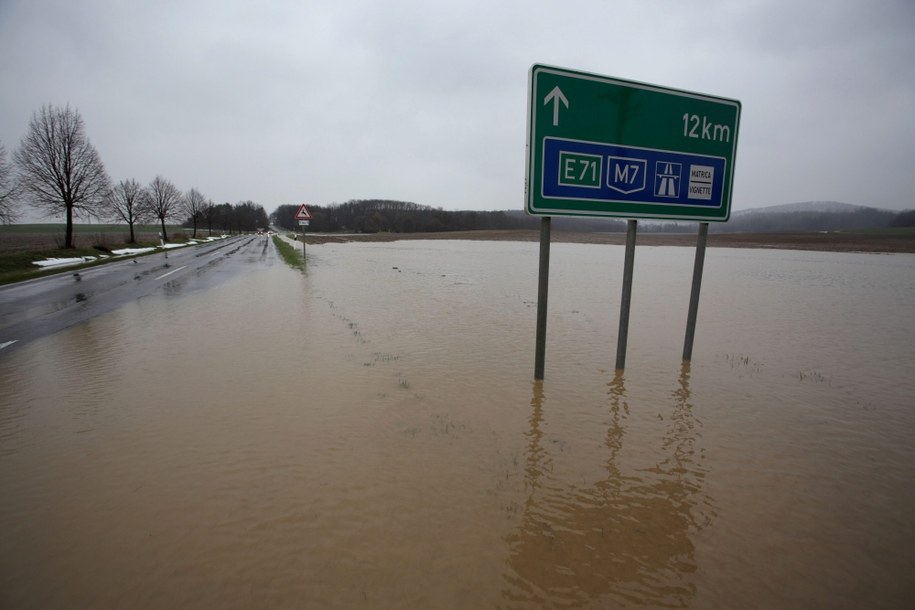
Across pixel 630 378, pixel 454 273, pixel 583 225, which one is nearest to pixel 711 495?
pixel 630 378

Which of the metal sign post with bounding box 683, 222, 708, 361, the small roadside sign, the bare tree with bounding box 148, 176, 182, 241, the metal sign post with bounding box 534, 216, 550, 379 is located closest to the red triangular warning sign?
the small roadside sign

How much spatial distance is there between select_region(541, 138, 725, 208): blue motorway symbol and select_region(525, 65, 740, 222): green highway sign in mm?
13

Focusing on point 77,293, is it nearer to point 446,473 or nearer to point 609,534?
point 446,473

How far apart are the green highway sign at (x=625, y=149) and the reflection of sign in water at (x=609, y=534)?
3200 millimetres

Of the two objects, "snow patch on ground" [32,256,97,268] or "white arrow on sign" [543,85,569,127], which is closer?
"white arrow on sign" [543,85,569,127]

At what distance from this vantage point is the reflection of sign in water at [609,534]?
264cm

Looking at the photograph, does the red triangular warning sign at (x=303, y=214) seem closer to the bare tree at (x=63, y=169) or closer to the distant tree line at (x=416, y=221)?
the bare tree at (x=63, y=169)

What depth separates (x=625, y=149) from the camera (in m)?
5.97

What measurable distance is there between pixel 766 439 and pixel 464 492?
3.47 m

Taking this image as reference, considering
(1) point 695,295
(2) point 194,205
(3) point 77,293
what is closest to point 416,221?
(2) point 194,205

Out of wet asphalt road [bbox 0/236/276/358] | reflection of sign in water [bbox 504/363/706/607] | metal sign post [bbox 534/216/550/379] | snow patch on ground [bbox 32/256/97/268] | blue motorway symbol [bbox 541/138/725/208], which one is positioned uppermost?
blue motorway symbol [bbox 541/138/725/208]

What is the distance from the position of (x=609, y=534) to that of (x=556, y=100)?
4.85 metres

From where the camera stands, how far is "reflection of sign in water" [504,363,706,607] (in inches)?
104

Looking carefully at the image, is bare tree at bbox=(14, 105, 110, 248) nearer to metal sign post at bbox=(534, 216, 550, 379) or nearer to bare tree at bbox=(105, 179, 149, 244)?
bare tree at bbox=(105, 179, 149, 244)
